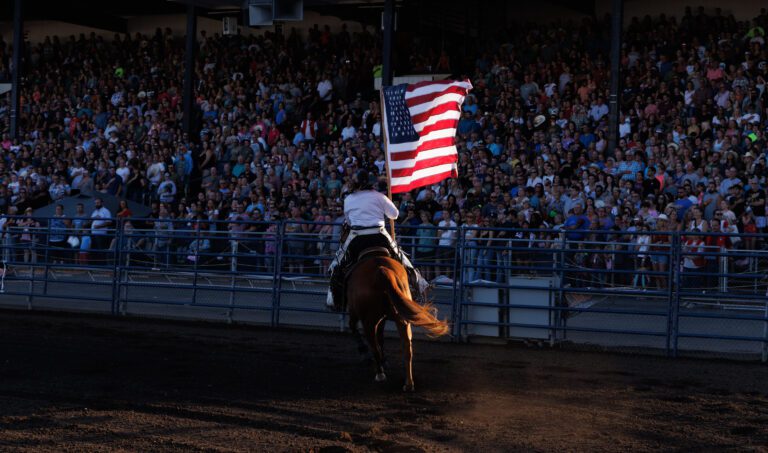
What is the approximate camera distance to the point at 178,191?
25.6m

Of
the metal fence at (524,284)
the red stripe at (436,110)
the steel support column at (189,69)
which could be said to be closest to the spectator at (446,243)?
the metal fence at (524,284)

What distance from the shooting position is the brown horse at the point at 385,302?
9922mm

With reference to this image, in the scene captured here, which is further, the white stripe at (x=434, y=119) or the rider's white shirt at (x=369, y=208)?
the white stripe at (x=434, y=119)

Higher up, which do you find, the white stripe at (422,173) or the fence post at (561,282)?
the white stripe at (422,173)

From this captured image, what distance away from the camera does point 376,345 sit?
33.9 feet

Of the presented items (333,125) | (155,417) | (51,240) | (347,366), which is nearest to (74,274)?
(51,240)

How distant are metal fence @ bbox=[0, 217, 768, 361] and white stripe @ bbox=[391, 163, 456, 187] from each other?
1866 mm

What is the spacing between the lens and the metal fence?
43.8 ft

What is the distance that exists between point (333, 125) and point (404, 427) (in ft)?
58.9

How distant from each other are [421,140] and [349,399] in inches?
146

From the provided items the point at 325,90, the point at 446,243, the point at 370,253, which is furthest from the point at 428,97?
the point at 325,90

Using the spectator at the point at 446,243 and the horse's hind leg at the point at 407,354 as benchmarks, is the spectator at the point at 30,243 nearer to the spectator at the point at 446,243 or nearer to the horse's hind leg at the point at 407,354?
the spectator at the point at 446,243

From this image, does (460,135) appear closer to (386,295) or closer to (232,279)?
(232,279)

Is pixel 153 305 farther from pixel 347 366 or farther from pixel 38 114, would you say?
pixel 38 114
